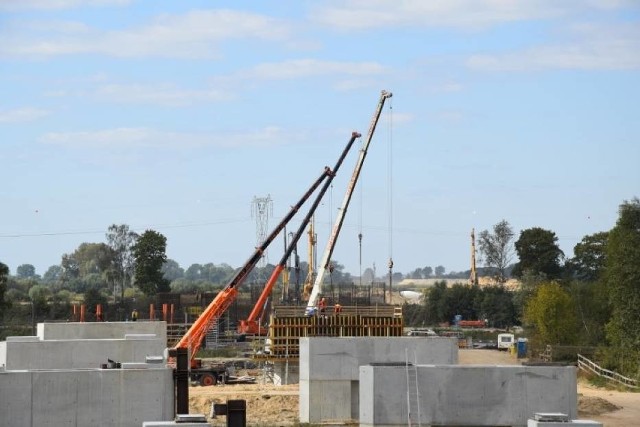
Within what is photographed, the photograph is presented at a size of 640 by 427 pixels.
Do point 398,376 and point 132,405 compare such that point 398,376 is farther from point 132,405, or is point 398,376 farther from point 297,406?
point 297,406

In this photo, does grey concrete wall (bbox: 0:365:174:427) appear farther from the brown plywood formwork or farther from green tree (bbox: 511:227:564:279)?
green tree (bbox: 511:227:564:279)

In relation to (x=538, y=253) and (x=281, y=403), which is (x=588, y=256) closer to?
(x=538, y=253)

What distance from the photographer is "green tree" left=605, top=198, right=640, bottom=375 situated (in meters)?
69.6

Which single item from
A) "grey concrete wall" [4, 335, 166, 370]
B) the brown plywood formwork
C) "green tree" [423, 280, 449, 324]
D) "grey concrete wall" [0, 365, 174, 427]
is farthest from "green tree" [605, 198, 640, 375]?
"green tree" [423, 280, 449, 324]

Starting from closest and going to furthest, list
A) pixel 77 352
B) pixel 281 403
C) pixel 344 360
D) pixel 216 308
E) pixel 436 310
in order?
pixel 77 352, pixel 344 360, pixel 281 403, pixel 216 308, pixel 436 310

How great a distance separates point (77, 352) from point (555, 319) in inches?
2148

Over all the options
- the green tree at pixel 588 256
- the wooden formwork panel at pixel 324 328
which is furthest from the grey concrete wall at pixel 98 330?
the green tree at pixel 588 256

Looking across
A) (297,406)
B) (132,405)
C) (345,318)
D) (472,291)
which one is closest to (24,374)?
(132,405)

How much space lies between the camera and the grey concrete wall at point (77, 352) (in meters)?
41.9

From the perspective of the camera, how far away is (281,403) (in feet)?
171

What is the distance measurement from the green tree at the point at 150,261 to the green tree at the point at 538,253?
126ft

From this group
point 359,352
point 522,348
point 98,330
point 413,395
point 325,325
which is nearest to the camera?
point 413,395

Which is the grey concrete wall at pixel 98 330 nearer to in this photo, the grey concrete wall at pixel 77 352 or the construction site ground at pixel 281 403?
the construction site ground at pixel 281 403

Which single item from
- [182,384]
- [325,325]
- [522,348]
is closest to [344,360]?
[325,325]
